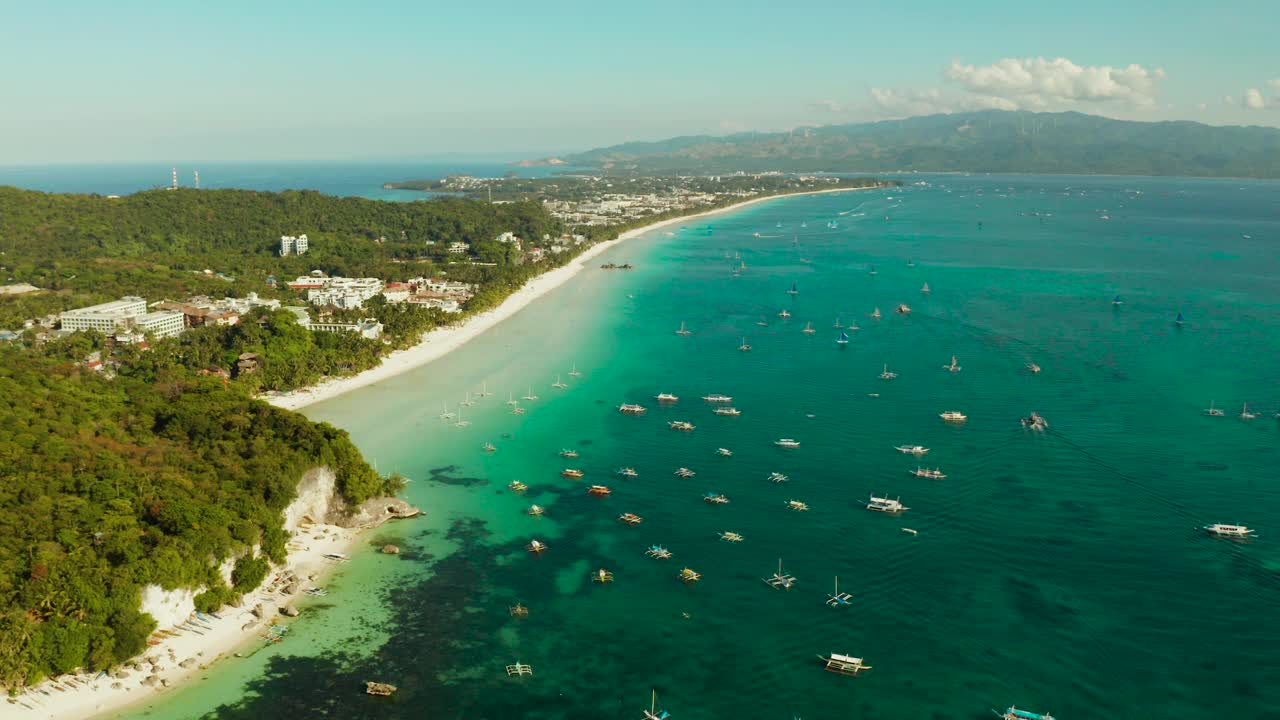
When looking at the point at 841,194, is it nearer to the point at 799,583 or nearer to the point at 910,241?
the point at 910,241

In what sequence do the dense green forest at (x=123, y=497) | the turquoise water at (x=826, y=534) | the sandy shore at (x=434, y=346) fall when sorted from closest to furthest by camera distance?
the turquoise water at (x=826, y=534) → the dense green forest at (x=123, y=497) → the sandy shore at (x=434, y=346)

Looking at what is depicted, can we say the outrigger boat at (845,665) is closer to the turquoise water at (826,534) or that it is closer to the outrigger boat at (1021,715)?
the turquoise water at (826,534)

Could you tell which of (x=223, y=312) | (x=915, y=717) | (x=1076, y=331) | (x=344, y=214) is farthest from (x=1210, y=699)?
(x=344, y=214)

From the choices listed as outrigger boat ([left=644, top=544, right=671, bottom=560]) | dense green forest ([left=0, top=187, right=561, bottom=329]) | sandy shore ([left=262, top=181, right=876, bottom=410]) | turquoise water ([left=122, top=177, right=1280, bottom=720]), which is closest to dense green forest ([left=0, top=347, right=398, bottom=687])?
turquoise water ([left=122, top=177, right=1280, bottom=720])

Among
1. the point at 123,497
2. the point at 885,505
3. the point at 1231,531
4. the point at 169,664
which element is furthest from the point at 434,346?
the point at 1231,531

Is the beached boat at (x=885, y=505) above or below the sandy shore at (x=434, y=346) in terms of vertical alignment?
below

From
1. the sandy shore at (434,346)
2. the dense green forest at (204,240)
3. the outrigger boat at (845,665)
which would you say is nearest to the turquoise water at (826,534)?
the outrigger boat at (845,665)

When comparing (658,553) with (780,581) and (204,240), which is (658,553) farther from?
(204,240)
